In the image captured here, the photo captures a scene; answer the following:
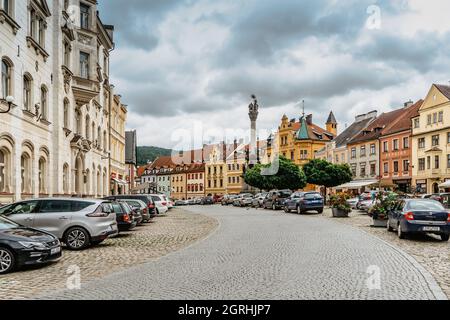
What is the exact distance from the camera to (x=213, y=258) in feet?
40.8

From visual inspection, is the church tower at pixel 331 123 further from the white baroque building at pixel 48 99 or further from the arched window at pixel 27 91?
the arched window at pixel 27 91

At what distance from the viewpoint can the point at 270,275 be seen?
31.8ft

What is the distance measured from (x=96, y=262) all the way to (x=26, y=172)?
1374 centimetres

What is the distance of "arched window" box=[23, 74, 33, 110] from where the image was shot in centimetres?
2395

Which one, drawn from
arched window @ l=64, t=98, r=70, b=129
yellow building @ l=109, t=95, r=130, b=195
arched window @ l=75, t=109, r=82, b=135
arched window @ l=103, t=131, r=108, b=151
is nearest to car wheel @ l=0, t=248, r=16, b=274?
arched window @ l=64, t=98, r=70, b=129

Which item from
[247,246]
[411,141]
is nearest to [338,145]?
[411,141]

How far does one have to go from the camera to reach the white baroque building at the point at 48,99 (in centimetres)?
2175

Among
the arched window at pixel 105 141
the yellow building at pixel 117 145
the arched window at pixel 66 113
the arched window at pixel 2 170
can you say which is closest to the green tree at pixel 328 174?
the yellow building at pixel 117 145

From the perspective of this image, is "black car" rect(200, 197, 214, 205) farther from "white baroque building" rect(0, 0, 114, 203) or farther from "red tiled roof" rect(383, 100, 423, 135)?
"white baroque building" rect(0, 0, 114, 203)

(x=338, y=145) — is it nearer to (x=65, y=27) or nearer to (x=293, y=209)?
(x=293, y=209)

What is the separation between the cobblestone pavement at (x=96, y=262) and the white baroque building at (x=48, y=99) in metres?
7.37

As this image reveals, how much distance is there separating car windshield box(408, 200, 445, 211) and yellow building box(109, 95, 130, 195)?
35300 millimetres

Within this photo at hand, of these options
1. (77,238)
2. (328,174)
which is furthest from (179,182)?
(77,238)

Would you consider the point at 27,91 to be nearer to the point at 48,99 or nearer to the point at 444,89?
the point at 48,99
